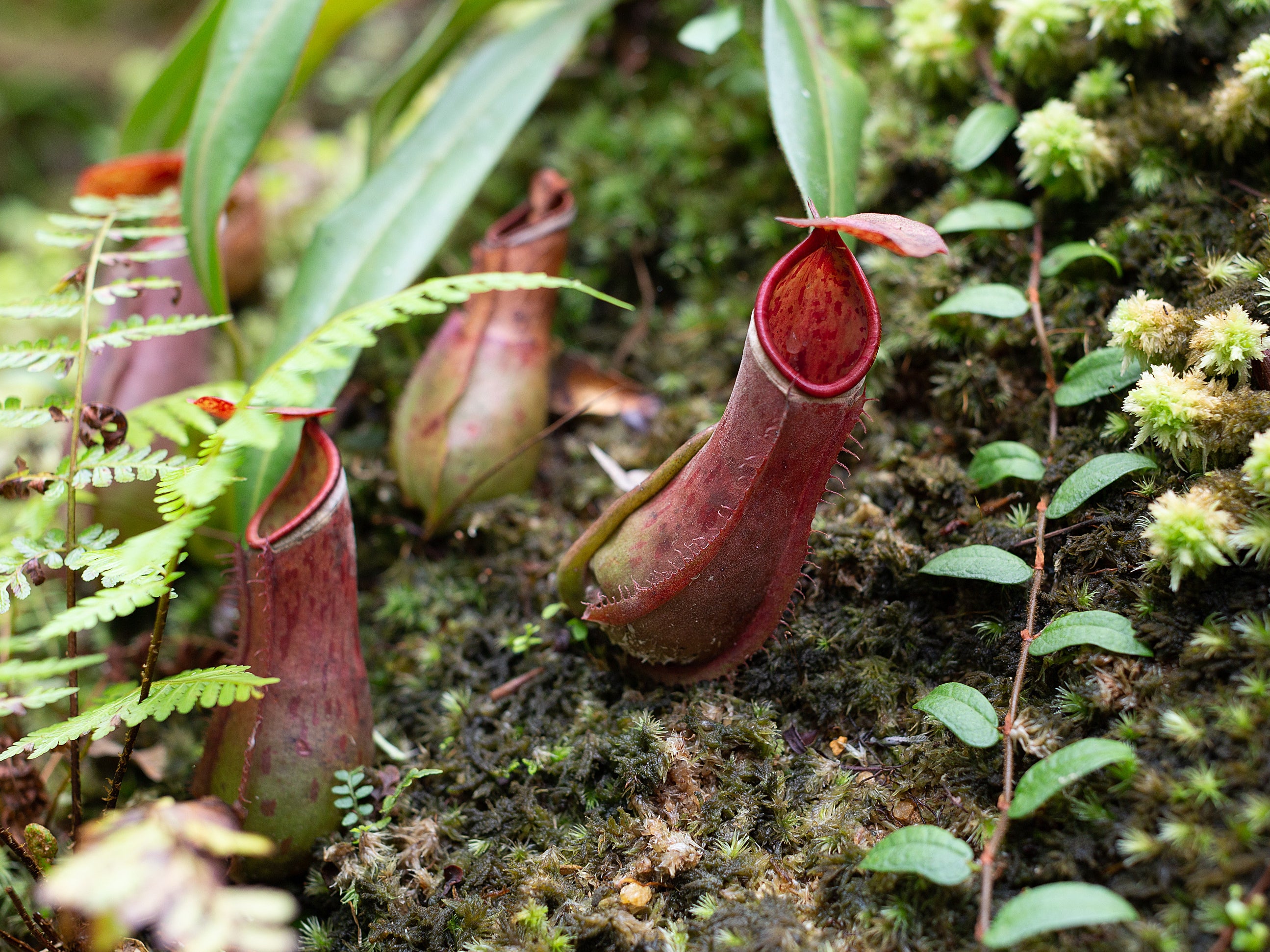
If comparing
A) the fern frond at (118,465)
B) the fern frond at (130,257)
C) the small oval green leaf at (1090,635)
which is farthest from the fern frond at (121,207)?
the small oval green leaf at (1090,635)

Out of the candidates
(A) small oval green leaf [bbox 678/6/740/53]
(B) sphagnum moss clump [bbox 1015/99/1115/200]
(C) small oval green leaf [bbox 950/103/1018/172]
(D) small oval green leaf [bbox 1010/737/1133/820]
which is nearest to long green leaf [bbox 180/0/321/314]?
(A) small oval green leaf [bbox 678/6/740/53]

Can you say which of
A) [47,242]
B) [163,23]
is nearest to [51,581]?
[47,242]

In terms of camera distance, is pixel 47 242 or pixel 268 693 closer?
A: pixel 268 693

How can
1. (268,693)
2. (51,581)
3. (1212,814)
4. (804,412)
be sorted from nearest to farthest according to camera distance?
(1212,814)
(804,412)
(268,693)
(51,581)

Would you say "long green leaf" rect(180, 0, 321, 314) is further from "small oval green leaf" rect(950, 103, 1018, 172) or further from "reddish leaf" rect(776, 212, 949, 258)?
"small oval green leaf" rect(950, 103, 1018, 172)

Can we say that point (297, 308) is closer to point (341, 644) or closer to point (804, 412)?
point (341, 644)

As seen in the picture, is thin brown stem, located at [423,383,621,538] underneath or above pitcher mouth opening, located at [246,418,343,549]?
underneath

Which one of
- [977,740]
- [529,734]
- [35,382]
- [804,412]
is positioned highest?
[804,412]
